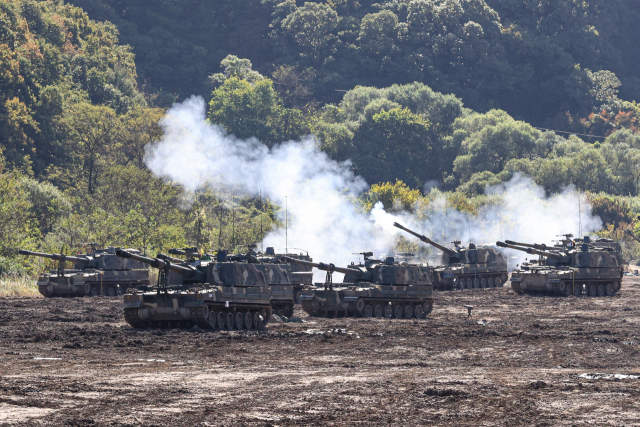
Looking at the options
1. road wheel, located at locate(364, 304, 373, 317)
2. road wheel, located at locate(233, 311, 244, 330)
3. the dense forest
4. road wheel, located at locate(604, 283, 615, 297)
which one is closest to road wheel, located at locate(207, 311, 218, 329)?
road wheel, located at locate(233, 311, 244, 330)

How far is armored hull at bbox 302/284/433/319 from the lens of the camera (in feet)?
112

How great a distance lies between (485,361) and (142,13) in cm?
10130

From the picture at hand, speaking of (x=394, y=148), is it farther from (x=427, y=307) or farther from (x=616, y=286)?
(x=427, y=307)

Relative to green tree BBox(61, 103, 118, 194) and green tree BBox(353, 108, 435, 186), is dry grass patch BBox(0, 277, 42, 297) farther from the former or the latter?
green tree BBox(353, 108, 435, 186)

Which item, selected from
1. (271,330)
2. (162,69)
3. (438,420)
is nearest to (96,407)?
(438,420)

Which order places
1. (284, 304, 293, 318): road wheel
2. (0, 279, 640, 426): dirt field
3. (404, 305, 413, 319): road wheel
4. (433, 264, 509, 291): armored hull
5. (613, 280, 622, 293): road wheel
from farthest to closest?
(433, 264, 509, 291): armored hull
(613, 280, 622, 293): road wheel
(284, 304, 293, 318): road wheel
(404, 305, 413, 319): road wheel
(0, 279, 640, 426): dirt field

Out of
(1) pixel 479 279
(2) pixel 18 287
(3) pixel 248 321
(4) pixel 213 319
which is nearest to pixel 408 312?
(3) pixel 248 321

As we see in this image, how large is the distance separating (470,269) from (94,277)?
2019 centimetres

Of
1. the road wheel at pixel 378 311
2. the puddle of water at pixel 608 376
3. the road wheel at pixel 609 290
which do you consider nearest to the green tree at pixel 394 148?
the road wheel at pixel 609 290

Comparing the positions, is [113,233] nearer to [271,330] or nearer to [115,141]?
[115,141]

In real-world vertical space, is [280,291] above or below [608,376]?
above

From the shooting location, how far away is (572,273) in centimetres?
4647

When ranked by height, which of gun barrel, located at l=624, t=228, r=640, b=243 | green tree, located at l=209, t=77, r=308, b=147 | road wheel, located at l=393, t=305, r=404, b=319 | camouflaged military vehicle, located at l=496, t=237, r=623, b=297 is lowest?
road wheel, located at l=393, t=305, r=404, b=319

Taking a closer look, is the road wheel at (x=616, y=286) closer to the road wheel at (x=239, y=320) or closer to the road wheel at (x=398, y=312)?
the road wheel at (x=398, y=312)
